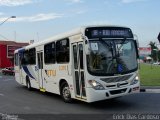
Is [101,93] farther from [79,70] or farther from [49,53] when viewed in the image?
[49,53]

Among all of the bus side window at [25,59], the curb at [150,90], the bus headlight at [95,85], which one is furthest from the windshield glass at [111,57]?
the bus side window at [25,59]

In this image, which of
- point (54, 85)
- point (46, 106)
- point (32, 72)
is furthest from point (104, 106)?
point (32, 72)

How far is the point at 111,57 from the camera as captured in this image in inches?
545

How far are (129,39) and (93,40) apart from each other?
163 centimetres

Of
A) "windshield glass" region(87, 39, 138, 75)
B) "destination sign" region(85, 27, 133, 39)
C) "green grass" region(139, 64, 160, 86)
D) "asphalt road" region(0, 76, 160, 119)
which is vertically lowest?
"asphalt road" region(0, 76, 160, 119)

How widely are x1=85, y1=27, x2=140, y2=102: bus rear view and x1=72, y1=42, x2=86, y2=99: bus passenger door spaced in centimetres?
53

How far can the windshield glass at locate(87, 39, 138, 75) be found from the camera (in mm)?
13602

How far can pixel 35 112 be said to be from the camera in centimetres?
1359

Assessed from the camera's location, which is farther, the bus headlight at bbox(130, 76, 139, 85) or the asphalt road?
the bus headlight at bbox(130, 76, 139, 85)

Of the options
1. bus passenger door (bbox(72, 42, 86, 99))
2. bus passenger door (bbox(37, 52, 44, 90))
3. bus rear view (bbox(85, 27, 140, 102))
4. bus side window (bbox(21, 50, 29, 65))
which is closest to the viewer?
bus rear view (bbox(85, 27, 140, 102))

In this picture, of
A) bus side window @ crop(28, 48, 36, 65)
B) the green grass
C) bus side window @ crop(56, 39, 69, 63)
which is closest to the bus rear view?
bus side window @ crop(56, 39, 69, 63)

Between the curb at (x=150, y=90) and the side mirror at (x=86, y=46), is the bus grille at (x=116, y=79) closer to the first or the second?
the side mirror at (x=86, y=46)

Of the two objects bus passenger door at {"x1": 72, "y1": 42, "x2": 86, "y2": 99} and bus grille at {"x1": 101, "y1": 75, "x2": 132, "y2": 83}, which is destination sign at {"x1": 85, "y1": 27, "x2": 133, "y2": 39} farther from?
bus grille at {"x1": 101, "y1": 75, "x2": 132, "y2": 83}

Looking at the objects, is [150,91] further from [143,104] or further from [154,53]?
[154,53]
